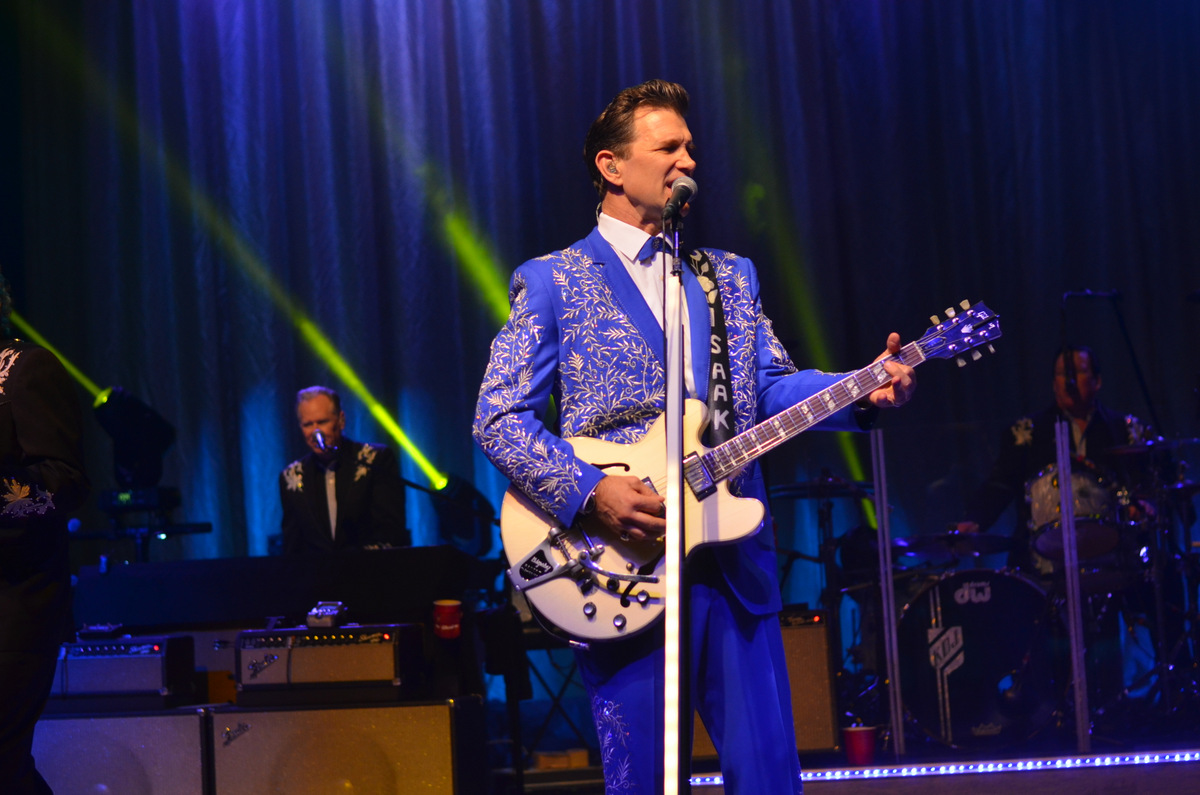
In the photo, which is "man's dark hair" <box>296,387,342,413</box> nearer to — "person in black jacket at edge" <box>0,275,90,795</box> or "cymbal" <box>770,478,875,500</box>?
"cymbal" <box>770,478,875,500</box>

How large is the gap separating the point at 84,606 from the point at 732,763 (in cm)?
369

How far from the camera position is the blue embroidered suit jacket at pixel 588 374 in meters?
2.15

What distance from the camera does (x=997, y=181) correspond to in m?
6.31

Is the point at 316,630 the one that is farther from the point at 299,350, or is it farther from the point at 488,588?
the point at 299,350

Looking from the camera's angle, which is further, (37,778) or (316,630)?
(316,630)

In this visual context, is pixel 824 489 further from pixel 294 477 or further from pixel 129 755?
pixel 129 755

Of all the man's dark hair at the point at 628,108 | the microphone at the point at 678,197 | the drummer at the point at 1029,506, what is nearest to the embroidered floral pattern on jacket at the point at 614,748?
the microphone at the point at 678,197

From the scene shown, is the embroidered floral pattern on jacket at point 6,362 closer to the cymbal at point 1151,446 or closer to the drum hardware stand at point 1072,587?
the drum hardware stand at point 1072,587

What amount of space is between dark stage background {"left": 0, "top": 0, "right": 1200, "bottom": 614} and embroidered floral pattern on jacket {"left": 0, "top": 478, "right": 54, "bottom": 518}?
388 centimetres

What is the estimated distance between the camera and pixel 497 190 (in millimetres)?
6707

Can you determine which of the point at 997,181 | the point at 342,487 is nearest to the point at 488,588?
the point at 342,487

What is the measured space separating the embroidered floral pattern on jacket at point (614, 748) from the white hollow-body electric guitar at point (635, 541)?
5.1 inches

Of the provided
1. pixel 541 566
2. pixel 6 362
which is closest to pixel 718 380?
pixel 541 566

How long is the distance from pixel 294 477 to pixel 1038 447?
143 inches
